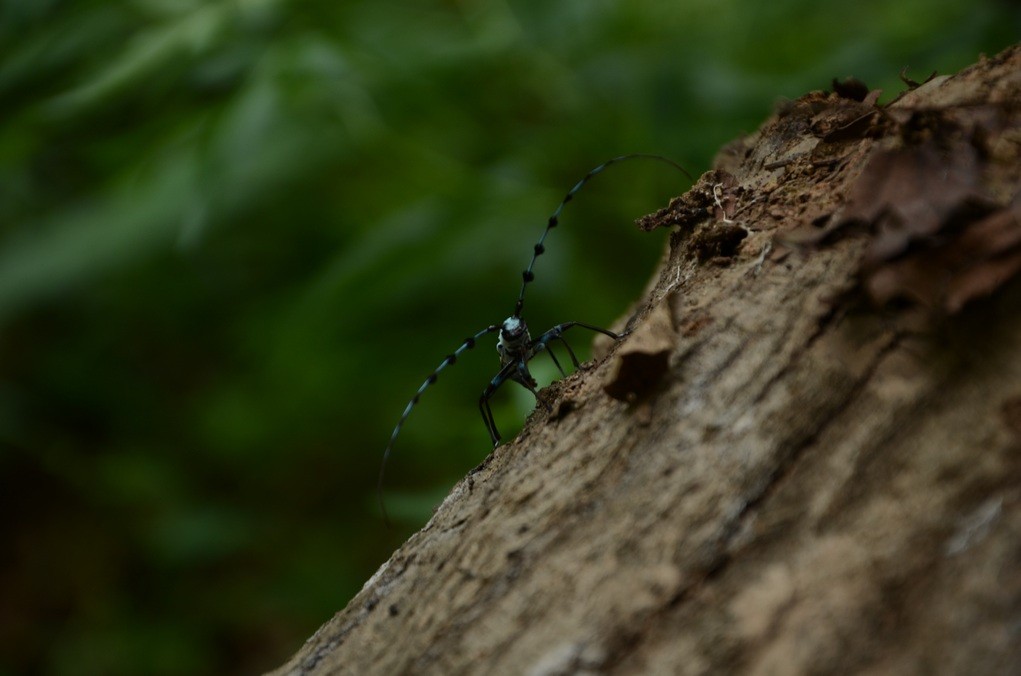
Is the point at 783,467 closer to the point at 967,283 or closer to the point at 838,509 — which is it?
A: the point at 838,509

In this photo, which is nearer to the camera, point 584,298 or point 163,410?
point 584,298

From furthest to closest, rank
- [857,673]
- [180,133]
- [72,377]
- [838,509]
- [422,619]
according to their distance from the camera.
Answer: [72,377] → [180,133] → [422,619] → [838,509] → [857,673]

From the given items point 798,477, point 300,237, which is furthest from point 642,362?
point 300,237

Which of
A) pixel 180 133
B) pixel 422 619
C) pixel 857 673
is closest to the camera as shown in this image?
pixel 857 673

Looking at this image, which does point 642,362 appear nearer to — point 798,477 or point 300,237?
→ point 798,477

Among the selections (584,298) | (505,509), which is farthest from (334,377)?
(505,509)
